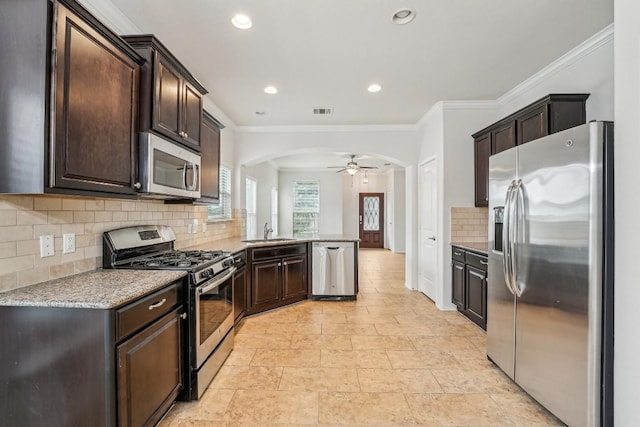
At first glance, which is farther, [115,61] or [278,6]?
[278,6]

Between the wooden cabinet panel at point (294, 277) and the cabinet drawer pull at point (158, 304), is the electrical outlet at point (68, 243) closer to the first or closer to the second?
the cabinet drawer pull at point (158, 304)

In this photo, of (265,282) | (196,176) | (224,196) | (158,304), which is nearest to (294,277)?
(265,282)

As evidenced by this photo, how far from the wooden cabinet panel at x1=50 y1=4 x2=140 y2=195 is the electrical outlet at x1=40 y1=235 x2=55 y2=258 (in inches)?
17.0

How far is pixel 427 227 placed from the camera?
4848 millimetres

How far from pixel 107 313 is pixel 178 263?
899 millimetres

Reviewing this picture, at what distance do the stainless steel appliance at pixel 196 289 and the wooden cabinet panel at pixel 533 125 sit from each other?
3061mm

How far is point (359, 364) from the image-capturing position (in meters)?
2.73

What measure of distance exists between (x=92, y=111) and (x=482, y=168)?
13.0 feet

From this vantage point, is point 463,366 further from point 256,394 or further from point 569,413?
point 256,394

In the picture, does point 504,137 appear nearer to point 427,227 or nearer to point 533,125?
point 533,125

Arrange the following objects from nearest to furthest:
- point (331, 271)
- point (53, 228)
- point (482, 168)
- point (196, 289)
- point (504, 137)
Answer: point (53, 228)
point (196, 289)
point (504, 137)
point (482, 168)
point (331, 271)

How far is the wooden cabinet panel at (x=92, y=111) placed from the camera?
1473 mm

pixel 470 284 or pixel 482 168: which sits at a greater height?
pixel 482 168

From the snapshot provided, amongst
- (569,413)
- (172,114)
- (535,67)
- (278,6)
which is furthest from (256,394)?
(535,67)
